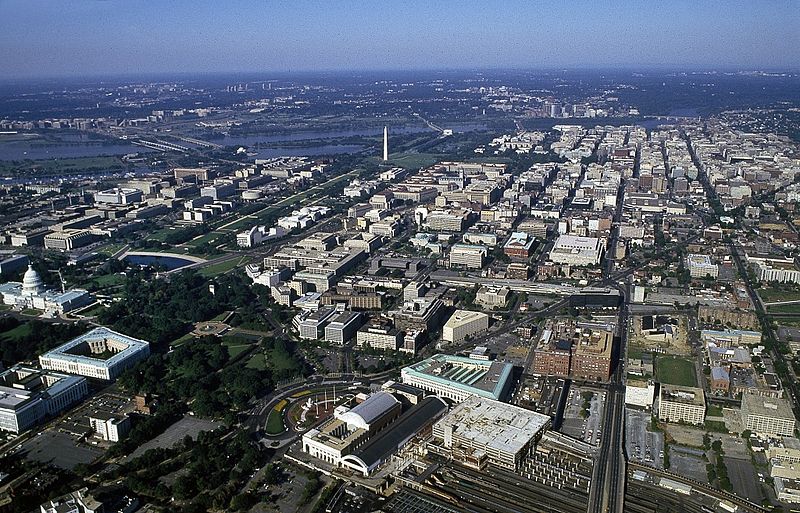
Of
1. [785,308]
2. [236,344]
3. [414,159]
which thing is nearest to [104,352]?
[236,344]

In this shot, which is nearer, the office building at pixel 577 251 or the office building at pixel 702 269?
the office building at pixel 702 269

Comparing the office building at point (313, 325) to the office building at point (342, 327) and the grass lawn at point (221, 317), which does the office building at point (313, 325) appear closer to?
the office building at point (342, 327)

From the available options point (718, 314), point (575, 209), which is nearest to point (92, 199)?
point (575, 209)

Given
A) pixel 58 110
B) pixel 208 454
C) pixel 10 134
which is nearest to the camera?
pixel 208 454

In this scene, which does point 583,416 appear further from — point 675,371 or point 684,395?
point 675,371

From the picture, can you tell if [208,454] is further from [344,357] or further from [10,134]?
[10,134]

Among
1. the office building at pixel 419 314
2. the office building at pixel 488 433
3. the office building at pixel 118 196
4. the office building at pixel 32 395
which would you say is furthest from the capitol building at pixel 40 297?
the office building at pixel 118 196

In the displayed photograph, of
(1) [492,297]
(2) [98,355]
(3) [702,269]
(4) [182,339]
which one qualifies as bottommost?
(4) [182,339]
